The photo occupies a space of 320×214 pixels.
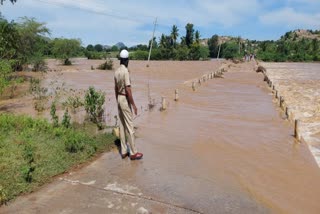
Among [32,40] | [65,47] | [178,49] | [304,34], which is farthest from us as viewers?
[304,34]

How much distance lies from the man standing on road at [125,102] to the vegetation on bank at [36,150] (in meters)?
0.79

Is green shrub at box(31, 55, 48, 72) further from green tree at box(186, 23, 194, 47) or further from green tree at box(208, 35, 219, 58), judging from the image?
green tree at box(208, 35, 219, 58)

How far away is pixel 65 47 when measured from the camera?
5150 cm

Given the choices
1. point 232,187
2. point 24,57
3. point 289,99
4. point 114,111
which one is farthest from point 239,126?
point 24,57

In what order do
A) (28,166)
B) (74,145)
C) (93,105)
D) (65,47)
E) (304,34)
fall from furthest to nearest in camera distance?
(304,34) < (65,47) < (93,105) < (74,145) < (28,166)

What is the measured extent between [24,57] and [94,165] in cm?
2819

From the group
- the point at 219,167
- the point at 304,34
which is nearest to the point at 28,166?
the point at 219,167

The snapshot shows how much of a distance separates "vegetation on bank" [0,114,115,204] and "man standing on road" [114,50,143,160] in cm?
79

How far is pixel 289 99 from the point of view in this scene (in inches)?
814

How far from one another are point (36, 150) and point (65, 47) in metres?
47.8

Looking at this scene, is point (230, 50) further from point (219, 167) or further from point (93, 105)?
point (219, 167)

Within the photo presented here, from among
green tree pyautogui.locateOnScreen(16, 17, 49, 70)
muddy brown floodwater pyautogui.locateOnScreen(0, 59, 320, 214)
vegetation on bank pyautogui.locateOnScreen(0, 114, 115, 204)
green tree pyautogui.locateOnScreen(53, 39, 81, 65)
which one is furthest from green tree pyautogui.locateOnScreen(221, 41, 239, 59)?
vegetation on bank pyautogui.locateOnScreen(0, 114, 115, 204)

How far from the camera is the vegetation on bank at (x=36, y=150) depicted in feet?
16.9

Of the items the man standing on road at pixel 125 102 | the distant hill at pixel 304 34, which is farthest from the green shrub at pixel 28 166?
the distant hill at pixel 304 34
